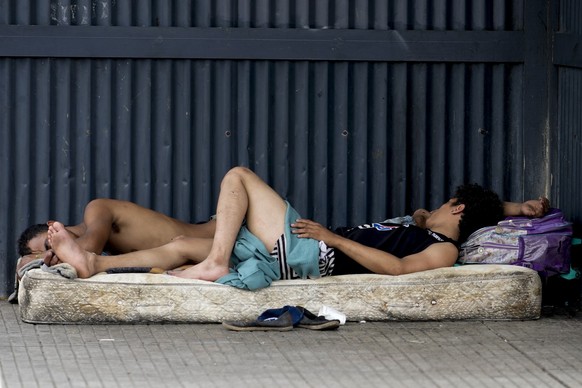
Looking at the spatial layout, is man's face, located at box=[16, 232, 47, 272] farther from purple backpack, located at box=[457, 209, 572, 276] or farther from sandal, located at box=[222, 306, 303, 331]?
purple backpack, located at box=[457, 209, 572, 276]

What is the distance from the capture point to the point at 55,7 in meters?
7.70

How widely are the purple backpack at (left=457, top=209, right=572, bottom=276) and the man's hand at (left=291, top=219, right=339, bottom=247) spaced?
0.83 meters

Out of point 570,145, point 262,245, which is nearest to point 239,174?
point 262,245

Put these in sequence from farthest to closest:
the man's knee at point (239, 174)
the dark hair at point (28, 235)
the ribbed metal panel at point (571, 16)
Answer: the ribbed metal panel at point (571, 16)
the dark hair at point (28, 235)
the man's knee at point (239, 174)

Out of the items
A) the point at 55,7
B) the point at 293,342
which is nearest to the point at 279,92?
the point at 55,7

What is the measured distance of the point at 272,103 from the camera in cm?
792

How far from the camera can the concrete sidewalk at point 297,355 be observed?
5.83m

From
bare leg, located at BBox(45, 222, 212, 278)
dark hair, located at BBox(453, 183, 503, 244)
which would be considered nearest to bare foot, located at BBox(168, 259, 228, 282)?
bare leg, located at BBox(45, 222, 212, 278)

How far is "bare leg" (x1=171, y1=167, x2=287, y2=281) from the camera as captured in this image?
7012 millimetres

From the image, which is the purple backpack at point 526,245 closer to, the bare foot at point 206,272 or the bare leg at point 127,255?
the bare foot at point 206,272

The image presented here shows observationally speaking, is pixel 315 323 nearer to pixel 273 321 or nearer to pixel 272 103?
pixel 273 321

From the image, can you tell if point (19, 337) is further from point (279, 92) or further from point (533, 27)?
point (533, 27)

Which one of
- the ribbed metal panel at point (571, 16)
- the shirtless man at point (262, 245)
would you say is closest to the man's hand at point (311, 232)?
the shirtless man at point (262, 245)

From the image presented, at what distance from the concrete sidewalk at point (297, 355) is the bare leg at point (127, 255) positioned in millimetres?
333
